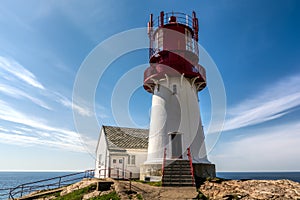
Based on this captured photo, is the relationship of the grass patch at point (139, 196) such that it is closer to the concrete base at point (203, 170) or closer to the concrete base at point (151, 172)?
the concrete base at point (151, 172)

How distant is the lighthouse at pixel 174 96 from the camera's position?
583 inches

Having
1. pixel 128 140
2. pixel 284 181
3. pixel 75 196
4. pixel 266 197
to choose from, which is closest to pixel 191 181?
pixel 266 197

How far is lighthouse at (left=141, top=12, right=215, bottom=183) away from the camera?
1481cm

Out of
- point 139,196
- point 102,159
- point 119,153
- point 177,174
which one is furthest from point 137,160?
point 139,196

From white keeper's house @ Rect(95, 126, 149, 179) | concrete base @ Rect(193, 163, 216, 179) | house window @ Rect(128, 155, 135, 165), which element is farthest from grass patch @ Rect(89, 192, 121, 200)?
house window @ Rect(128, 155, 135, 165)

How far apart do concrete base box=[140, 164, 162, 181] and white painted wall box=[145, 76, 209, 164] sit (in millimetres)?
377

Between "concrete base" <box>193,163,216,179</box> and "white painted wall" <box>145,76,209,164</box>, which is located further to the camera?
"white painted wall" <box>145,76,209,164</box>

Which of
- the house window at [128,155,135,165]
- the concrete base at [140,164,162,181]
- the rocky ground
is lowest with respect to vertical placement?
the rocky ground

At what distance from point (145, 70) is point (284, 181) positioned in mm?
11549

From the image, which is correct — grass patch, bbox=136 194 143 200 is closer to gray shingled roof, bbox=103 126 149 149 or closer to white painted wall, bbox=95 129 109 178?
white painted wall, bbox=95 129 109 178

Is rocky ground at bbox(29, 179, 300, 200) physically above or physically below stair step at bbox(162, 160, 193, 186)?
below

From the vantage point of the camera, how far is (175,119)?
50.6 ft

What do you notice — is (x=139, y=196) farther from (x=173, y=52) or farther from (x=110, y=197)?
(x=173, y=52)

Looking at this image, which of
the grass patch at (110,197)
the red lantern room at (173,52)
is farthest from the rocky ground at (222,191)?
the red lantern room at (173,52)
